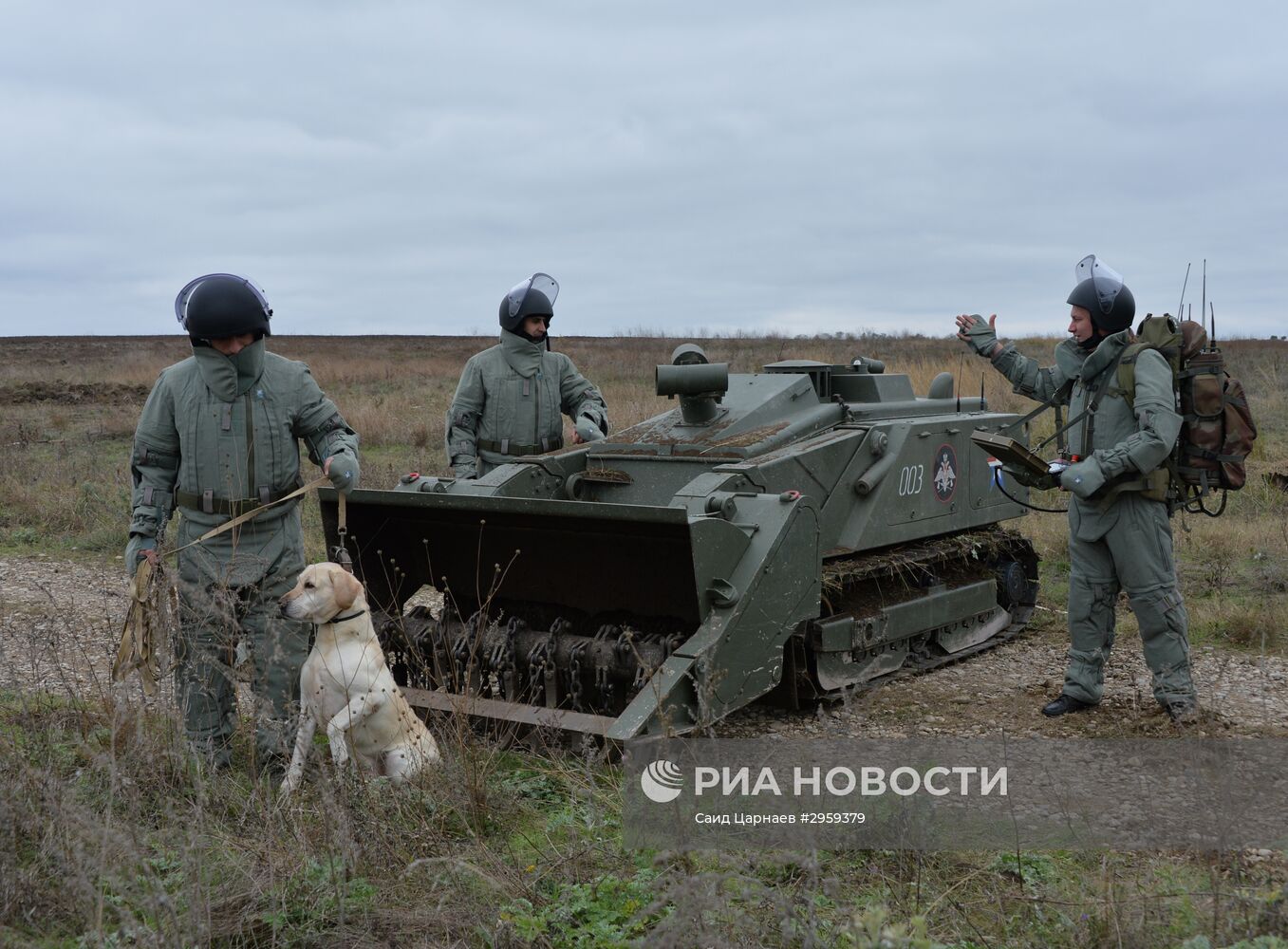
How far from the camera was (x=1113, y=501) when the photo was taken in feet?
20.1

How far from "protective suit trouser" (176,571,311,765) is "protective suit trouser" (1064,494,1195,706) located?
149 inches

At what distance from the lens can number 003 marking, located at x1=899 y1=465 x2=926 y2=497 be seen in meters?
7.23

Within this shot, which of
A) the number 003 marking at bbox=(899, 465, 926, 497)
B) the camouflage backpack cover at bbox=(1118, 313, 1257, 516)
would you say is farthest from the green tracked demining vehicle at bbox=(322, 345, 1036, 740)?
the camouflage backpack cover at bbox=(1118, 313, 1257, 516)

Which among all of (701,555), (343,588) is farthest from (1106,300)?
(343,588)

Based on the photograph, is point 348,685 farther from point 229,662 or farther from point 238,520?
point 238,520

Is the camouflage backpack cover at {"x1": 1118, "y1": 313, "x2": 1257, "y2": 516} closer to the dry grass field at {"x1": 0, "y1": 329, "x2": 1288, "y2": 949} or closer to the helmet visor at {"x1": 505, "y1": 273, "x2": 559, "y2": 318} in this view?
the dry grass field at {"x1": 0, "y1": 329, "x2": 1288, "y2": 949}

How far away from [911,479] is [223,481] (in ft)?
12.7

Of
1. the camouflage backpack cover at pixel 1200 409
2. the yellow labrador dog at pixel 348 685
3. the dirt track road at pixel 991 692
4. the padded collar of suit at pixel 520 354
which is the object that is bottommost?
the dirt track road at pixel 991 692

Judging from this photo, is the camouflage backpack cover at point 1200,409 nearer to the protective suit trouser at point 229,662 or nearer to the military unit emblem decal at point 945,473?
the military unit emblem decal at point 945,473

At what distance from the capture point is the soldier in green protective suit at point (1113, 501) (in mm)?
5969

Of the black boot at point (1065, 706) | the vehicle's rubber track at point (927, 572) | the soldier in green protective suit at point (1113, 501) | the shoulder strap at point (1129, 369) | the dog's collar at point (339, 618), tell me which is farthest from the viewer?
the vehicle's rubber track at point (927, 572)

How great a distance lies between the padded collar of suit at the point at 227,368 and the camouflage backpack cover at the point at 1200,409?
402 cm

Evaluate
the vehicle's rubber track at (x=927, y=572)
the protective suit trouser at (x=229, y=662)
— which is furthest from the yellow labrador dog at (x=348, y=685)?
the vehicle's rubber track at (x=927, y=572)

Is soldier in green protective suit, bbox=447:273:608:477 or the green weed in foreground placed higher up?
soldier in green protective suit, bbox=447:273:608:477
